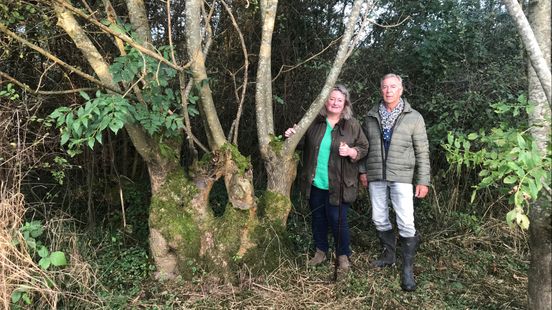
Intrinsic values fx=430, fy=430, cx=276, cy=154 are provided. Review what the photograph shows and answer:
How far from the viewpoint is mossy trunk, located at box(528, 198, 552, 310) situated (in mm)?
2812

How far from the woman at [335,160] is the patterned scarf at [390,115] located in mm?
216

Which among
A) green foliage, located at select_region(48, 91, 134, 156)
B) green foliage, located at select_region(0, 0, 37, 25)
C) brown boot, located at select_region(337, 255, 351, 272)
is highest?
green foliage, located at select_region(0, 0, 37, 25)

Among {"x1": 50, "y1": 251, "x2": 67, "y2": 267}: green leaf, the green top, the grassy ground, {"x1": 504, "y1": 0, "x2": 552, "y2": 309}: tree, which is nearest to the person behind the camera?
{"x1": 504, "y1": 0, "x2": 552, "y2": 309}: tree

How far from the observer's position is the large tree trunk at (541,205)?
2799 millimetres

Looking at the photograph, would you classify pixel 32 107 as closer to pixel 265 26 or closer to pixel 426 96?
pixel 265 26

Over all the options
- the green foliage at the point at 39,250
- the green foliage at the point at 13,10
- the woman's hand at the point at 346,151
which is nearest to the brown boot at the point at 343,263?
the woman's hand at the point at 346,151

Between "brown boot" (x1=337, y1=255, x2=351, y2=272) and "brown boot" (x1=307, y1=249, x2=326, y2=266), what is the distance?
193 mm

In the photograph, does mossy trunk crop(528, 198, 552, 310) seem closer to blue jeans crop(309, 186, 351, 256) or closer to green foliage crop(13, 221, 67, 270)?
blue jeans crop(309, 186, 351, 256)

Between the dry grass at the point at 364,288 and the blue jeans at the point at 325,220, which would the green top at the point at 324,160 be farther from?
the dry grass at the point at 364,288

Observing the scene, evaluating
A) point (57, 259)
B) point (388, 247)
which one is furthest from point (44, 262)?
point (388, 247)

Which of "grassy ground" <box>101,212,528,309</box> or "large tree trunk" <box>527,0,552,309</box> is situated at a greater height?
"large tree trunk" <box>527,0,552,309</box>

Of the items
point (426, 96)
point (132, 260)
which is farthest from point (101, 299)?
point (426, 96)

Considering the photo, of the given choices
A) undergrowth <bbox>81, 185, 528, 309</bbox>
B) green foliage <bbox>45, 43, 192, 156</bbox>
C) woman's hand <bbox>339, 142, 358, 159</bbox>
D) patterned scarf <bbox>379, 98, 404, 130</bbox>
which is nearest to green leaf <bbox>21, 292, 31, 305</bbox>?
undergrowth <bbox>81, 185, 528, 309</bbox>

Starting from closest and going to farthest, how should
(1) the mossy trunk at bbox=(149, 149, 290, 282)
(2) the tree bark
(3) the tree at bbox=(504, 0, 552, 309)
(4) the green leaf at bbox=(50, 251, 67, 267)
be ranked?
1. (2) the tree bark
2. (3) the tree at bbox=(504, 0, 552, 309)
3. (4) the green leaf at bbox=(50, 251, 67, 267)
4. (1) the mossy trunk at bbox=(149, 149, 290, 282)
